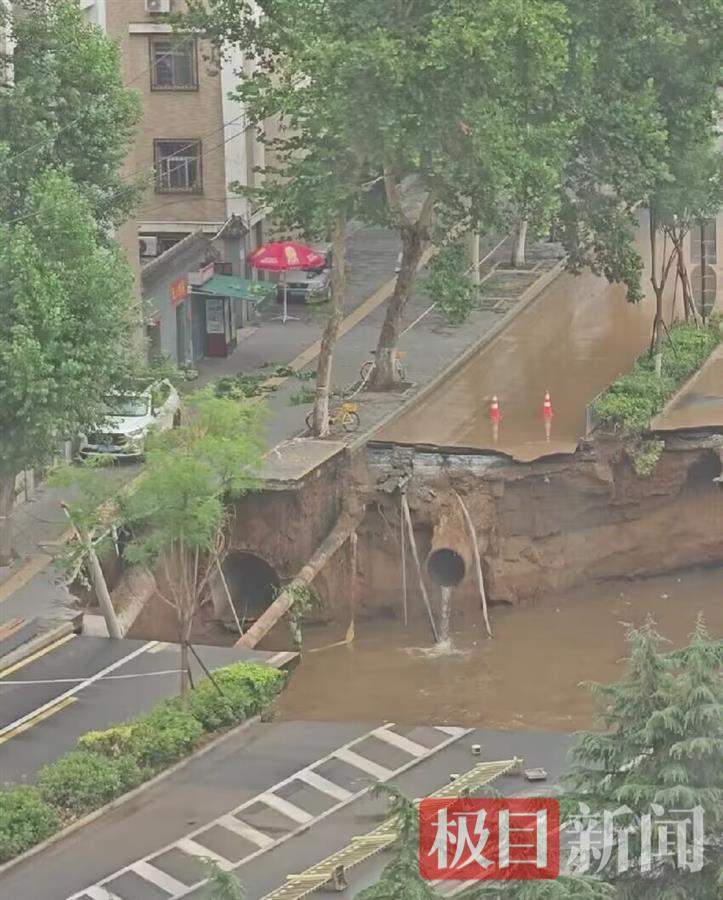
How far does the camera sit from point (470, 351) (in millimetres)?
56719

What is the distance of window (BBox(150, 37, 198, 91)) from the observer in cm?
6019

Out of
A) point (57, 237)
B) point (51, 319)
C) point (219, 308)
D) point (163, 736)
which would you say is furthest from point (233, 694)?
point (219, 308)

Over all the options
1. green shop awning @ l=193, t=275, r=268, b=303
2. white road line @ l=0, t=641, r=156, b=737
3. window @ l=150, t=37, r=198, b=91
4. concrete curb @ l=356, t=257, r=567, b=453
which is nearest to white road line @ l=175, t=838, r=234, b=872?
white road line @ l=0, t=641, r=156, b=737

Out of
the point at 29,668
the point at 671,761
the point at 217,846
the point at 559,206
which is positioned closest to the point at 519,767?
the point at 217,846

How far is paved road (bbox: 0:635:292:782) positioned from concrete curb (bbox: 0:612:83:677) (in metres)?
0.17

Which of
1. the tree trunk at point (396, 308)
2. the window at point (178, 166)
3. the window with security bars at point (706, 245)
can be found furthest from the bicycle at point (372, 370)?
the window with security bars at point (706, 245)

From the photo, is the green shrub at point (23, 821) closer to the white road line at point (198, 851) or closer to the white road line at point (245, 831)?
the white road line at point (198, 851)

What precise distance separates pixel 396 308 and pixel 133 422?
22.7 ft

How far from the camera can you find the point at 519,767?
34156mm

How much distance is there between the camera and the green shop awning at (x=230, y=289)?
57.9 metres

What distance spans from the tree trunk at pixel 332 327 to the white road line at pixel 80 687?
34.2 ft

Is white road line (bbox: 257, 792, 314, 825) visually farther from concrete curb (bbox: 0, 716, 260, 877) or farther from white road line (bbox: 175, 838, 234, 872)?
concrete curb (bbox: 0, 716, 260, 877)

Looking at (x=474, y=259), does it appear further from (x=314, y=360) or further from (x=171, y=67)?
(x=171, y=67)

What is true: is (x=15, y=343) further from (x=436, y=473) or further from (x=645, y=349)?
(x=645, y=349)
